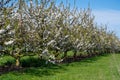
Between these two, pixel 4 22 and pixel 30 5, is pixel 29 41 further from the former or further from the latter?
pixel 4 22

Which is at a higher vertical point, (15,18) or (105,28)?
(105,28)

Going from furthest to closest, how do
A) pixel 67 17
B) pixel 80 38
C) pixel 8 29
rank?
pixel 80 38
pixel 67 17
pixel 8 29

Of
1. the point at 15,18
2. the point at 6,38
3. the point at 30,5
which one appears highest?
the point at 30,5

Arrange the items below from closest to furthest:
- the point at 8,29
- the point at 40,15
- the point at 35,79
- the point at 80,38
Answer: the point at 8,29 → the point at 35,79 → the point at 40,15 → the point at 80,38

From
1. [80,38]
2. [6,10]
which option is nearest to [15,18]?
[6,10]

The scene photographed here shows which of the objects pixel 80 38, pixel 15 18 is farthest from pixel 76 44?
pixel 15 18

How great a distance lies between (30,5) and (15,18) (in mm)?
6437

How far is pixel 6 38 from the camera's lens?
1923cm

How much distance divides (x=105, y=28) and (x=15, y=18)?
50.0 metres

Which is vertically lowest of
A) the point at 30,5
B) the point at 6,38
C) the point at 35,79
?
the point at 35,79

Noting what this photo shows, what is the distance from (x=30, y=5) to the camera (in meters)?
28.3

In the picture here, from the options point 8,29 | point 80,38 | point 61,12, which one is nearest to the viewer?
point 8,29

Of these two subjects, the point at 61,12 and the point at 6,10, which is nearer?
the point at 6,10

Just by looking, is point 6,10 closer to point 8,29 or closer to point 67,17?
point 8,29
